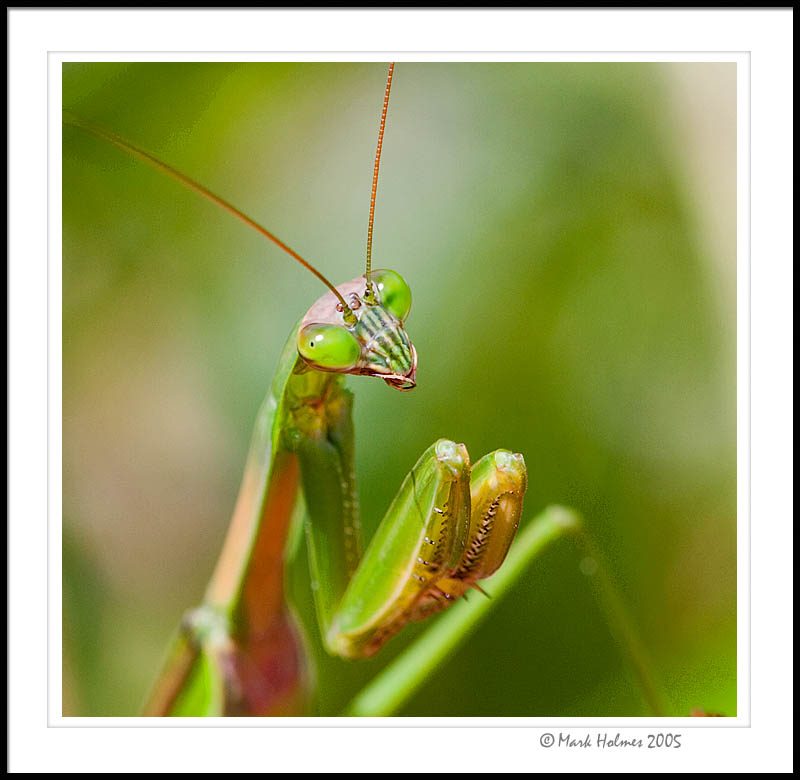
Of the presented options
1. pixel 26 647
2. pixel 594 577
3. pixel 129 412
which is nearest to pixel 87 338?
pixel 129 412

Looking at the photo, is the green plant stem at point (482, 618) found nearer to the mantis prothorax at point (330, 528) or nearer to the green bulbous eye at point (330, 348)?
the mantis prothorax at point (330, 528)

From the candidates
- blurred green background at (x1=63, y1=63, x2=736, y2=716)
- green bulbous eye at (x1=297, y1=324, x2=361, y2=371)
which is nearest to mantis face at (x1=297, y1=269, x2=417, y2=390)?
green bulbous eye at (x1=297, y1=324, x2=361, y2=371)

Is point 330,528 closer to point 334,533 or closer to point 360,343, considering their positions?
point 334,533

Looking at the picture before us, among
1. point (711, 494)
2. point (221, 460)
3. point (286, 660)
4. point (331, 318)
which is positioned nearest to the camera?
point (331, 318)

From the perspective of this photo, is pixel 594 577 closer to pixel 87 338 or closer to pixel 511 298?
pixel 511 298

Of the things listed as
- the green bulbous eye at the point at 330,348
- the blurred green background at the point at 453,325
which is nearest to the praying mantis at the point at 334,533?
the green bulbous eye at the point at 330,348

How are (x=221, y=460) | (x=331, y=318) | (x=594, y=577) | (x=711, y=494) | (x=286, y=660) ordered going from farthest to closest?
(x=221, y=460)
(x=711, y=494)
(x=594, y=577)
(x=286, y=660)
(x=331, y=318)
